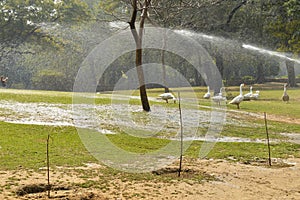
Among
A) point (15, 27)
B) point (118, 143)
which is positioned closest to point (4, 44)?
point (15, 27)

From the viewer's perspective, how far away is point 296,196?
7316 mm

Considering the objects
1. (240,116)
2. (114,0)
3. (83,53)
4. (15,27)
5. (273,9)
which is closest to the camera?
(240,116)

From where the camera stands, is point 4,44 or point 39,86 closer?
point 4,44

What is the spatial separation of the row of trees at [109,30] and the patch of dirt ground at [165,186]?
10.4 metres

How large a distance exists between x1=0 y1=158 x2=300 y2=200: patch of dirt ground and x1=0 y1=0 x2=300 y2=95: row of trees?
10409 millimetres

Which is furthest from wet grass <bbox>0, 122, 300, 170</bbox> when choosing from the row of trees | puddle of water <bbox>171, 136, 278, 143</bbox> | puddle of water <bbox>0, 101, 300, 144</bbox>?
the row of trees

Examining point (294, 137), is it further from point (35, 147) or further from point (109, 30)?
point (109, 30)

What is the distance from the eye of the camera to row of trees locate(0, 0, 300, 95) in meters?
28.4

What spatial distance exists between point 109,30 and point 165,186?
38.8 metres

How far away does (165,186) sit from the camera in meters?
7.65

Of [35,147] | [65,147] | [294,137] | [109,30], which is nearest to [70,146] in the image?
[65,147]

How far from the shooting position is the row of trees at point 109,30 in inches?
1118

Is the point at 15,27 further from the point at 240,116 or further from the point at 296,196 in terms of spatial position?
the point at 296,196

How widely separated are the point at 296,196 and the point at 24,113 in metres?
11.6
